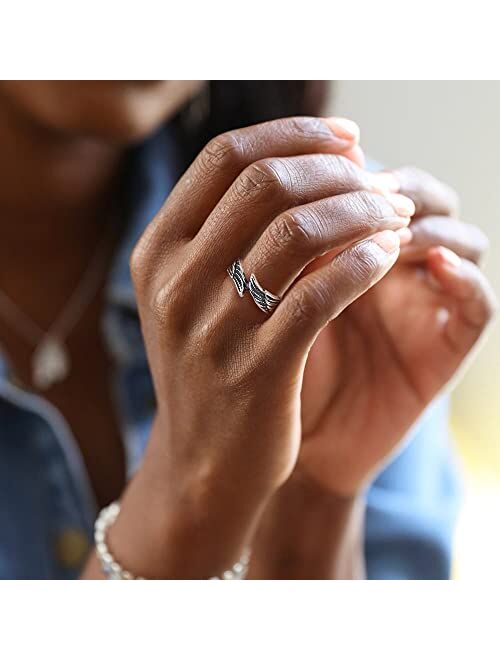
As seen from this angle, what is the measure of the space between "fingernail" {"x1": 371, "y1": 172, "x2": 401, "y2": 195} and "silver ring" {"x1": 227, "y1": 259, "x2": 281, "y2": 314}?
0.07 metres

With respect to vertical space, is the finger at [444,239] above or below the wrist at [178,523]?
above

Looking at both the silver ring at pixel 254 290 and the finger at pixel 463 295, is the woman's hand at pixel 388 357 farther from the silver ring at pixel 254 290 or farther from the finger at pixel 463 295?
the silver ring at pixel 254 290

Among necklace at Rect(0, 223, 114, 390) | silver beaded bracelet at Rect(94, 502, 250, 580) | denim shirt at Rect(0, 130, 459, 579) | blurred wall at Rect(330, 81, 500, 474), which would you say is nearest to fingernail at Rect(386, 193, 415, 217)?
blurred wall at Rect(330, 81, 500, 474)

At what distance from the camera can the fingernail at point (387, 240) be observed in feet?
1.09

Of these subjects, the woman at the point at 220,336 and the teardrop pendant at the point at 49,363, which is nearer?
the woman at the point at 220,336

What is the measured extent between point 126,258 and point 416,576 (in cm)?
36

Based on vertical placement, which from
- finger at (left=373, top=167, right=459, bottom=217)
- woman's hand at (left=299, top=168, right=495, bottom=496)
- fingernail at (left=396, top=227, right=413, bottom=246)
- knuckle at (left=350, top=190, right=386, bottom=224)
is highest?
knuckle at (left=350, top=190, right=386, bottom=224)

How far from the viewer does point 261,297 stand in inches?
13.0

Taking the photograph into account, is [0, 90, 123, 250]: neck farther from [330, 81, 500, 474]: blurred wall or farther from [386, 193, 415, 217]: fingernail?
[386, 193, 415, 217]: fingernail

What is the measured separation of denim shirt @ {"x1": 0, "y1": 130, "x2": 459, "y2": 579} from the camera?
667 millimetres

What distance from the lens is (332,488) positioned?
20.3 inches

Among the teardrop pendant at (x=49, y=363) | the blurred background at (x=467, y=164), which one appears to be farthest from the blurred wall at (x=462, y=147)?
the teardrop pendant at (x=49, y=363)

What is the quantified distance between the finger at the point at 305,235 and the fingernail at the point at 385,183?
0.03 metres
